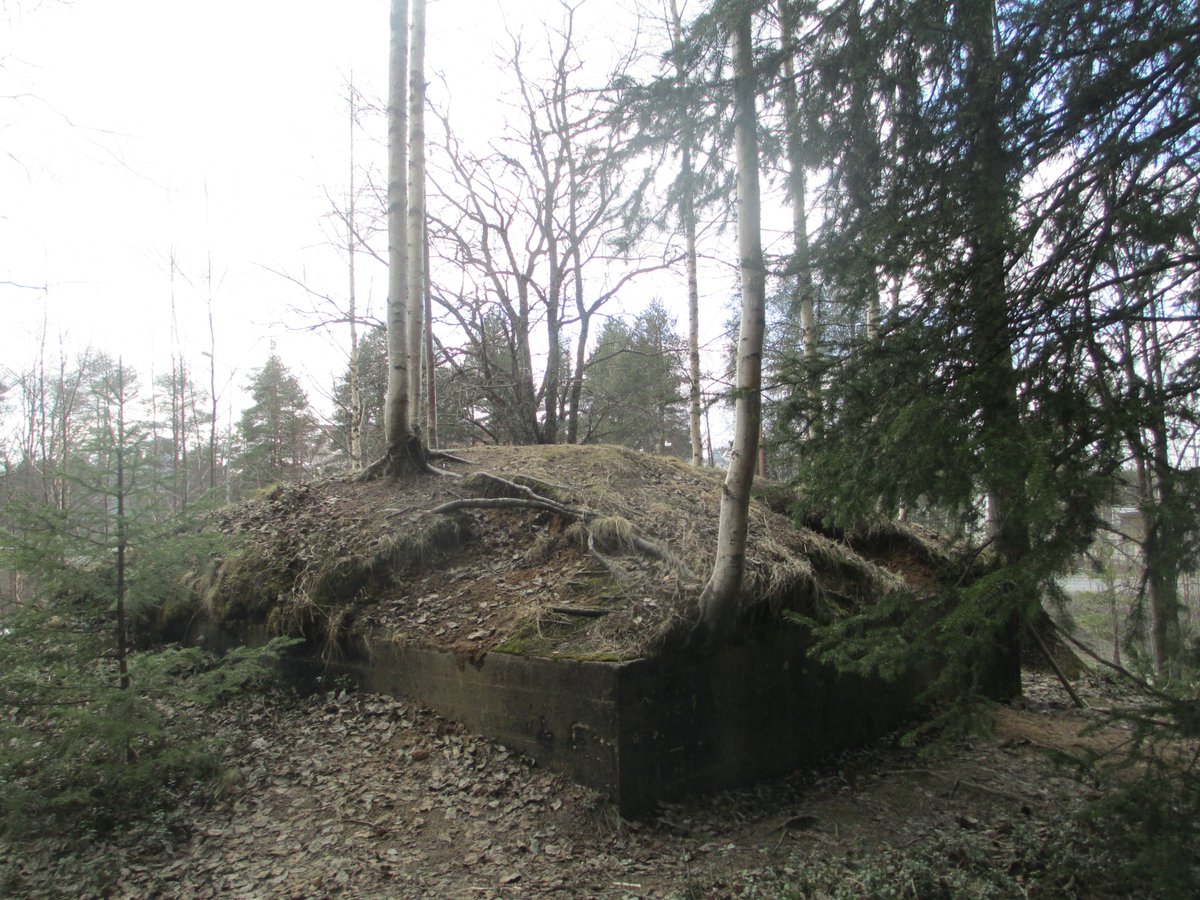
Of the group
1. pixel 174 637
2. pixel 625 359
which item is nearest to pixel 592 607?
pixel 174 637

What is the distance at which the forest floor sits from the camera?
407cm

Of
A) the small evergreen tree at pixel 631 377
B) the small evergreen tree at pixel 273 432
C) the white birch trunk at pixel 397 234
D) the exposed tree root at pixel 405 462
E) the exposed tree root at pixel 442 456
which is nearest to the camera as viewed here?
the white birch trunk at pixel 397 234

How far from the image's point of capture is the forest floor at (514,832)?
407cm

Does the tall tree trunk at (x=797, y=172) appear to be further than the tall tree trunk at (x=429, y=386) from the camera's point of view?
No

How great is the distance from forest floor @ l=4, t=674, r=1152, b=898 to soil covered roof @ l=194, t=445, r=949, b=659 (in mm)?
943

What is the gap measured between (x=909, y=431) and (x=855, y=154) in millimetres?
1813

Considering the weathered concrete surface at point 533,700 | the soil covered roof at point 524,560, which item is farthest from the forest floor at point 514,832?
the soil covered roof at point 524,560

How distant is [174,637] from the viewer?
8117mm

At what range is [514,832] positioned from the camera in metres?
4.57

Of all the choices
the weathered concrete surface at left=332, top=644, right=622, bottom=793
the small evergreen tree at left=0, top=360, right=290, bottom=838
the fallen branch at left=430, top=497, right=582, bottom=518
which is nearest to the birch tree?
the fallen branch at left=430, top=497, right=582, bottom=518

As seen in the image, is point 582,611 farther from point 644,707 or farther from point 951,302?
point 951,302

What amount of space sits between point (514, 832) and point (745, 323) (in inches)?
145

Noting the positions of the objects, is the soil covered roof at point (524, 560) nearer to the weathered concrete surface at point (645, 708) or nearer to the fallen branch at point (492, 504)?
the fallen branch at point (492, 504)

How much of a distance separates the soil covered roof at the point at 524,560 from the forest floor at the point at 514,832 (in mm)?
943
